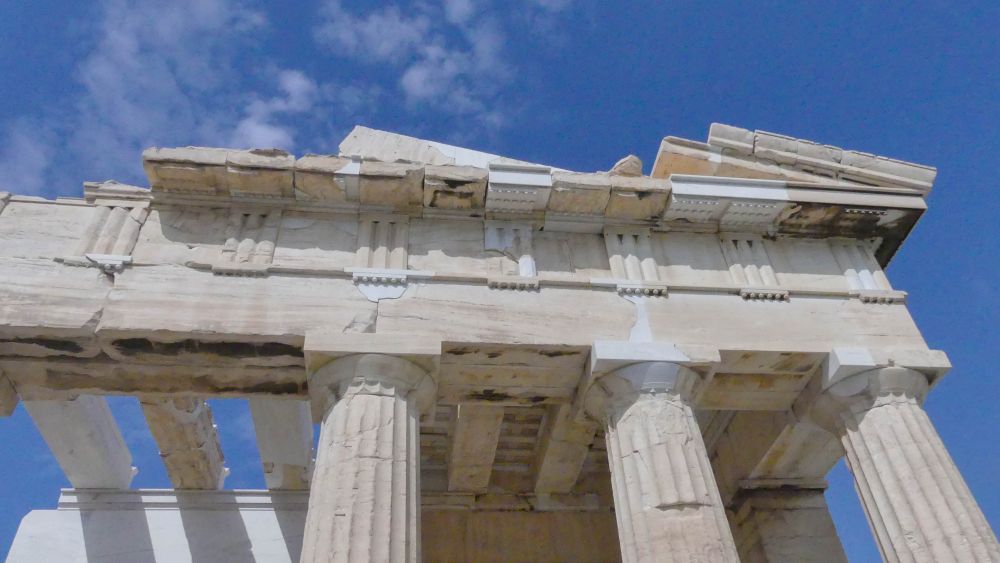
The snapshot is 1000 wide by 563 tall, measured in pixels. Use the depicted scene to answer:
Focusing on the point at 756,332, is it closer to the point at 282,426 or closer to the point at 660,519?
the point at 660,519

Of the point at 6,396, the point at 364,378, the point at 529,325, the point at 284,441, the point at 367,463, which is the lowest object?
the point at 367,463

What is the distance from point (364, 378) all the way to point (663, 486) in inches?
126

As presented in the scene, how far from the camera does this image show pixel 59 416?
11656mm

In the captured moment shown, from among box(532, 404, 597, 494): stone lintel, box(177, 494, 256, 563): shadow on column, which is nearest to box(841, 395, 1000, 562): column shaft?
box(532, 404, 597, 494): stone lintel

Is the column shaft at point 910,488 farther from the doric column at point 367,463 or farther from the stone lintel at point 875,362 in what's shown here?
the doric column at point 367,463

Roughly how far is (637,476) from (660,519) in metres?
0.52

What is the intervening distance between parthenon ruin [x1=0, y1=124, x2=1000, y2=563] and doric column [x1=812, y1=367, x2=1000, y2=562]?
28 mm

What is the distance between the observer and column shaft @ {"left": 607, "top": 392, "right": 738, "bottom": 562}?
720 cm

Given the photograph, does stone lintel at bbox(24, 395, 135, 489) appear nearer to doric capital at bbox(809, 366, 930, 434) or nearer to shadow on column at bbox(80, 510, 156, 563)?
shadow on column at bbox(80, 510, 156, 563)

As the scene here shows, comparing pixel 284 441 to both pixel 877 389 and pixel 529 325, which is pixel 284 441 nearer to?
pixel 529 325

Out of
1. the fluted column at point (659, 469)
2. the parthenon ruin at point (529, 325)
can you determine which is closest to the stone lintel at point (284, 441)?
the parthenon ruin at point (529, 325)

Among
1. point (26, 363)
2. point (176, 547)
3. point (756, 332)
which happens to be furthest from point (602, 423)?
point (176, 547)

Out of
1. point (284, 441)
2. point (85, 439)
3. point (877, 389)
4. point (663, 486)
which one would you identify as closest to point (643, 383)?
point (663, 486)

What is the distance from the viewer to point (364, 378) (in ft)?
26.2
